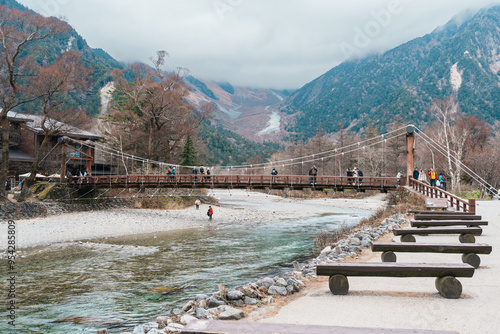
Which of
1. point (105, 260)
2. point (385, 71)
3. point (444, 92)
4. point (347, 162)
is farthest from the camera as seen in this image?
point (385, 71)

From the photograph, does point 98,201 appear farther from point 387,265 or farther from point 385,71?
point 385,71

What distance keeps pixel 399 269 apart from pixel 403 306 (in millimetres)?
476

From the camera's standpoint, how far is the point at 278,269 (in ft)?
31.9

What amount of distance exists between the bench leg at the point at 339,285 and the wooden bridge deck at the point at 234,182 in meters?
16.5

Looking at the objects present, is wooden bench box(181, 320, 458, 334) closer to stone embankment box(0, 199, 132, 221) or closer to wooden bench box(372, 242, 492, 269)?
wooden bench box(372, 242, 492, 269)

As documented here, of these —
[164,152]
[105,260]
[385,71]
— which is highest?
[385,71]

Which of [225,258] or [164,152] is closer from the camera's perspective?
[225,258]

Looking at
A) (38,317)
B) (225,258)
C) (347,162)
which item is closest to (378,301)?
(38,317)

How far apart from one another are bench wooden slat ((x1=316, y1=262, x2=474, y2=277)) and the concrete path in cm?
36

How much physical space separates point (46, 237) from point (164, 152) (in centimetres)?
2237

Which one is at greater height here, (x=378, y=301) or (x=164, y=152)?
(x=164, y=152)

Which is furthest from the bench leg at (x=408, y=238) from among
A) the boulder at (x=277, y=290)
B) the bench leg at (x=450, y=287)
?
the boulder at (x=277, y=290)

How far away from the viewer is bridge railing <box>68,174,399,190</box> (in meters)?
22.1

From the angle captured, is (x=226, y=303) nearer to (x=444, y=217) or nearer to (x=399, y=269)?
(x=399, y=269)
